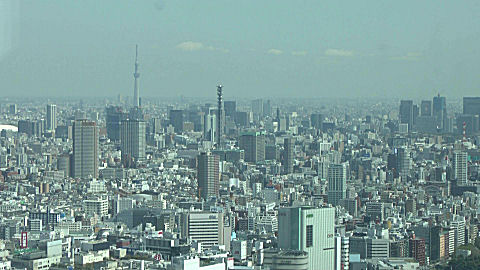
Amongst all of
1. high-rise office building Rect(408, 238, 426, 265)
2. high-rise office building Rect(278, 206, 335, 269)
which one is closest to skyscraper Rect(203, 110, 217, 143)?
high-rise office building Rect(408, 238, 426, 265)

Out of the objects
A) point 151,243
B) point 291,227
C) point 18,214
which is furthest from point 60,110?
point 291,227

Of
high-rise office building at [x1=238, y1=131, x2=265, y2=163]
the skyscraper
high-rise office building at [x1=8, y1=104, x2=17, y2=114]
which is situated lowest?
high-rise office building at [x1=238, y1=131, x2=265, y2=163]

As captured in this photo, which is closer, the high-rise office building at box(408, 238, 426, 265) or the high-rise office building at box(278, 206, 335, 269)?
the high-rise office building at box(278, 206, 335, 269)

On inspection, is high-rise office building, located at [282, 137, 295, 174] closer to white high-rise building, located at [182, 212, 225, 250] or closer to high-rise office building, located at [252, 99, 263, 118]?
high-rise office building, located at [252, 99, 263, 118]

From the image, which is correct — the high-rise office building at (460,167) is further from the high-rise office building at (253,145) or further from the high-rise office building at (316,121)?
the high-rise office building at (316,121)

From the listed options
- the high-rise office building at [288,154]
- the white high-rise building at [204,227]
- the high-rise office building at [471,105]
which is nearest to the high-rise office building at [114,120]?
the high-rise office building at [288,154]

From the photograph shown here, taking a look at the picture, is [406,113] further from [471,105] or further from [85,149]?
[85,149]

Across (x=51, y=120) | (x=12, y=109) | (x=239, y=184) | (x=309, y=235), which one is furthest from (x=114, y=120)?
(x=309, y=235)
